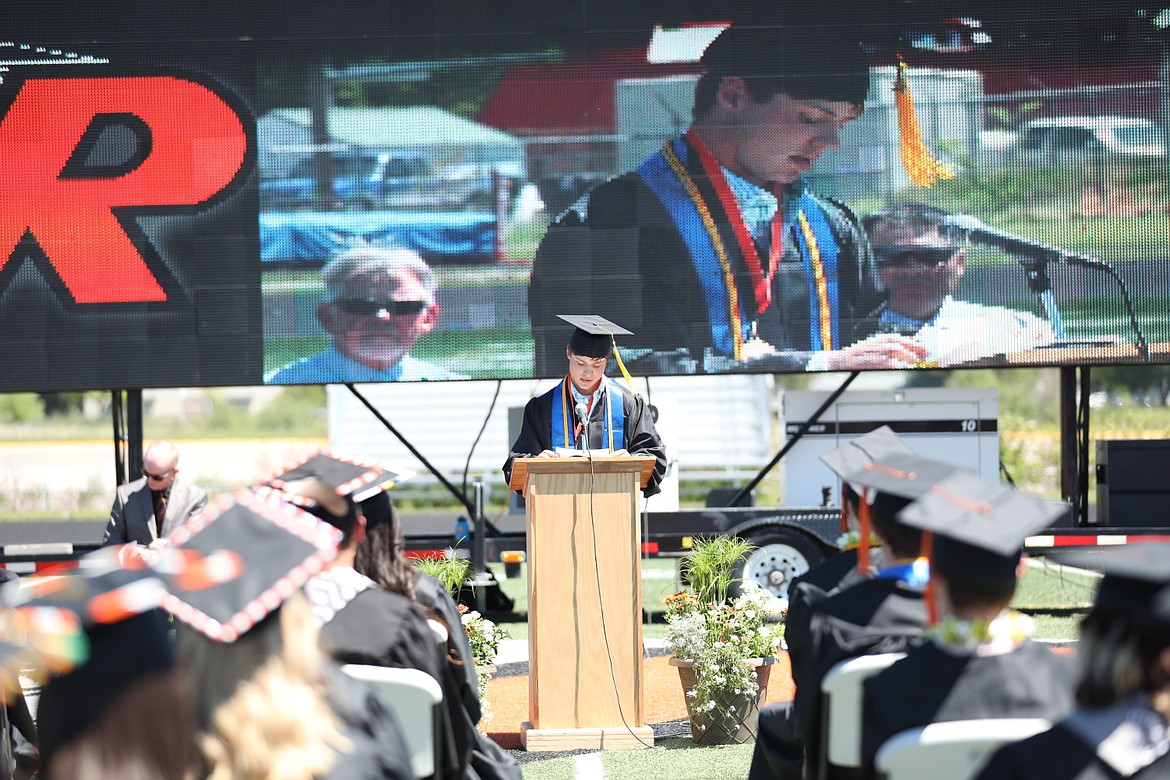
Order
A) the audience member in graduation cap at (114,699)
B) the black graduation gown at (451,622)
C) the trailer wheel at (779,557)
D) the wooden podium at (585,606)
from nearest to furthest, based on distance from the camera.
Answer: the audience member in graduation cap at (114,699) < the black graduation gown at (451,622) < the wooden podium at (585,606) < the trailer wheel at (779,557)

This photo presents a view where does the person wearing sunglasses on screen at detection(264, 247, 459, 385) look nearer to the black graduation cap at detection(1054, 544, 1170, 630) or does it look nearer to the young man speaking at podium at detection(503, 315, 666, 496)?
the young man speaking at podium at detection(503, 315, 666, 496)

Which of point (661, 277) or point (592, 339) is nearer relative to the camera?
point (592, 339)

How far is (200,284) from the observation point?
871 cm

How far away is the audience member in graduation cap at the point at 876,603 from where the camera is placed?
338 centimetres

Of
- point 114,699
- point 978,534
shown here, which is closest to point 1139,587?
Answer: point 978,534

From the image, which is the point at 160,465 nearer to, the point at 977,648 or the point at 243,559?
the point at 243,559

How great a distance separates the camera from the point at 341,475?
3.43 metres

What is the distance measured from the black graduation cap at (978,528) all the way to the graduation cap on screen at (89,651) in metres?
1.54

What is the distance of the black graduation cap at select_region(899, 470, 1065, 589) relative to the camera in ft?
8.95

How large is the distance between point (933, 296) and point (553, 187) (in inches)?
100

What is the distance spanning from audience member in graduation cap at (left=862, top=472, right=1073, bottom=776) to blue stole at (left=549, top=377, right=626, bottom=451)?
381 cm

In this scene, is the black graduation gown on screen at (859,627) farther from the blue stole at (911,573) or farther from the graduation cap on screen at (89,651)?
the graduation cap on screen at (89,651)

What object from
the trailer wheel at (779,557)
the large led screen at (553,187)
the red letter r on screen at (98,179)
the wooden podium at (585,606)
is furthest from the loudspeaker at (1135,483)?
the red letter r on screen at (98,179)

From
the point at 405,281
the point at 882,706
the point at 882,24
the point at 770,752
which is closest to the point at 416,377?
the point at 405,281
